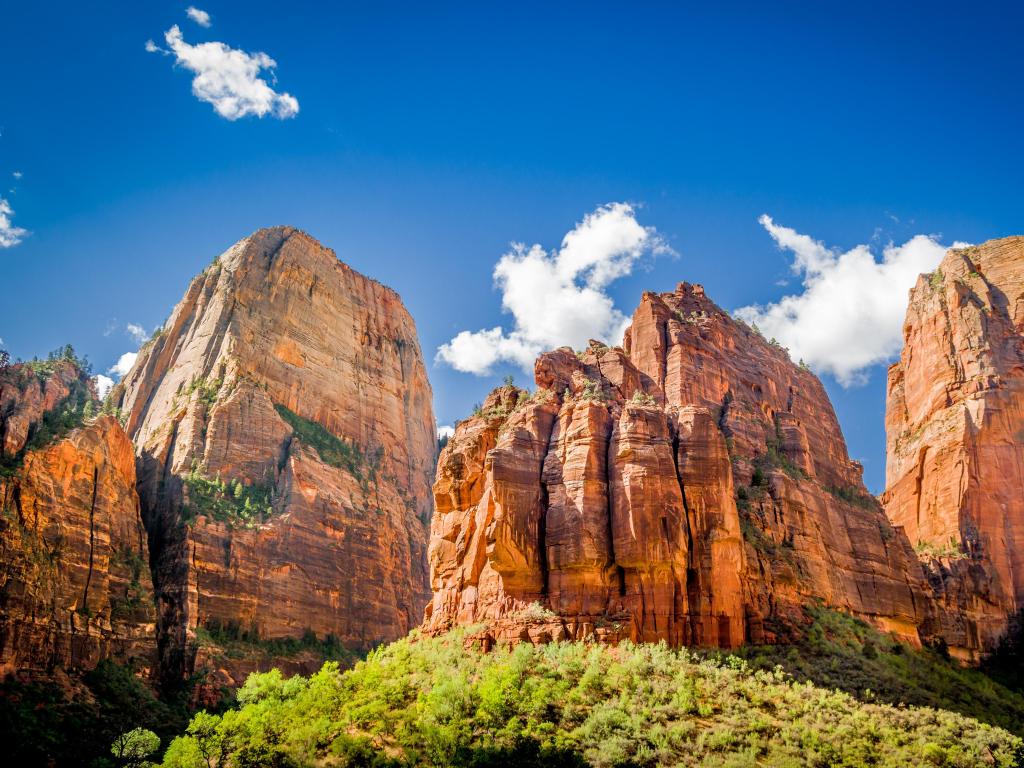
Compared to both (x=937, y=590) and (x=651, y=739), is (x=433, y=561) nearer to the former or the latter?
(x=651, y=739)

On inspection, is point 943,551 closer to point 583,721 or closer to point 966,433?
point 966,433

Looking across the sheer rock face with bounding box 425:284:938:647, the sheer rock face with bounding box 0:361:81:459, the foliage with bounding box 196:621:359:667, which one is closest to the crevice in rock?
the sheer rock face with bounding box 0:361:81:459

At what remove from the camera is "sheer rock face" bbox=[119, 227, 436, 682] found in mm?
90250

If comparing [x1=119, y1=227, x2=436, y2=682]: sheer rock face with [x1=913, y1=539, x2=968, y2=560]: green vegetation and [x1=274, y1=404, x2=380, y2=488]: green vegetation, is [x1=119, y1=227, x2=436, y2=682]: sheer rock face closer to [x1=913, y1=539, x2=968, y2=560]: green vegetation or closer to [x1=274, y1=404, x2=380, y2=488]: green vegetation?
[x1=274, y1=404, x2=380, y2=488]: green vegetation

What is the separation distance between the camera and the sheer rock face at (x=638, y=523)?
5238 cm

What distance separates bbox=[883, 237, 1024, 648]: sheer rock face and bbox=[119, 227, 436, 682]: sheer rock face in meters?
59.0

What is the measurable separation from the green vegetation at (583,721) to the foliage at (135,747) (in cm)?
1059

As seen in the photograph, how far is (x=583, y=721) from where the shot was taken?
44406 millimetres

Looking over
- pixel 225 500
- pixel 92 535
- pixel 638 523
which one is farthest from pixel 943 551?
pixel 92 535

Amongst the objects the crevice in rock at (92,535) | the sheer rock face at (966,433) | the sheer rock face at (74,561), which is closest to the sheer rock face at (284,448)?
the sheer rock face at (74,561)

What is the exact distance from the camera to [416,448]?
144 m

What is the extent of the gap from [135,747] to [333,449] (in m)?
60.7

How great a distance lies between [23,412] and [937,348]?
90.5m

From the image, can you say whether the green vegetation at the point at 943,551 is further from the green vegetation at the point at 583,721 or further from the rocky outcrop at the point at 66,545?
the rocky outcrop at the point at 66,545
